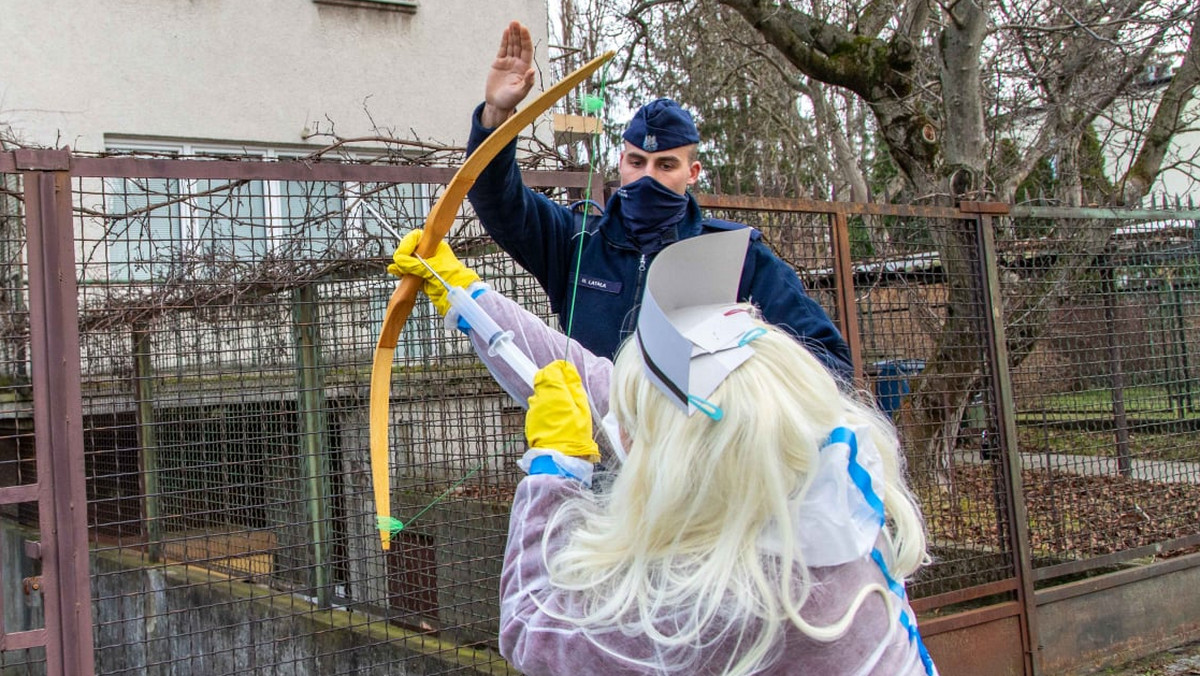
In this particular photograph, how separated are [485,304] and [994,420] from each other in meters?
3.81

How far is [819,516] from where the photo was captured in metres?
1.44

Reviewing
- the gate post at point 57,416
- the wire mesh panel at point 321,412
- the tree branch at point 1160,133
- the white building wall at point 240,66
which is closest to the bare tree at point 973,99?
the tree branch at point 1160,133

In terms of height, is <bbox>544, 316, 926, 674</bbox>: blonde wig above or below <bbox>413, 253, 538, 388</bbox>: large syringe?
below

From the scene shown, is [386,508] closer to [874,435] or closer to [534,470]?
[534,470]

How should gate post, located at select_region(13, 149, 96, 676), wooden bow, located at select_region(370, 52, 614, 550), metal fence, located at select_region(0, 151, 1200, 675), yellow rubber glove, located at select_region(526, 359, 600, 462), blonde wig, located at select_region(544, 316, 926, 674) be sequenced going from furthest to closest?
metal fence, located at select_region(0, 151, 1200, 675), gate post, located at select_region(13, 149, 96, 676), wooden bow, located at select_region(370, 52, 614, 550), yellow rubber glove, located at select_region(526, 359, 600, 462), blonde wig, located at select_region(544, 316, 926, 674)

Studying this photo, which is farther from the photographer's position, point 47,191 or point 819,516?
point 47,191

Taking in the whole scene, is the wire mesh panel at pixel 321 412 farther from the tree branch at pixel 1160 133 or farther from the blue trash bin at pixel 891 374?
the tree branch at pixel 1160 133

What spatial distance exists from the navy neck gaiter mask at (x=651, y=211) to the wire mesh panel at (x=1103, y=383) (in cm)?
326

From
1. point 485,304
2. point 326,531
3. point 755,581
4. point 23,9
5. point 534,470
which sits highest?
point 23,9

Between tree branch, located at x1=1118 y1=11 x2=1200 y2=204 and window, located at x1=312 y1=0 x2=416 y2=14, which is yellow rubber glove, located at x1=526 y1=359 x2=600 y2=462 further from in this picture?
window, located at x1=312 y1=0 x2=416 y2=14

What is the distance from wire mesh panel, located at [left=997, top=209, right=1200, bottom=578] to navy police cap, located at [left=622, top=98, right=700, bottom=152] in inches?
128

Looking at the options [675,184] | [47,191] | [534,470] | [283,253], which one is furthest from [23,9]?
[534,470]

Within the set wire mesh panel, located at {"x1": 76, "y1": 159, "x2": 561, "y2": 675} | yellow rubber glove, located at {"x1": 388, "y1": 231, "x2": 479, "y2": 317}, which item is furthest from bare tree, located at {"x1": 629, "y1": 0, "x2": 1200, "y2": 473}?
yellow rubber glove, located at {"x1": 388, "y1": 231, "x2": 479, "y2": 317}

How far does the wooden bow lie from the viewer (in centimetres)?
219
